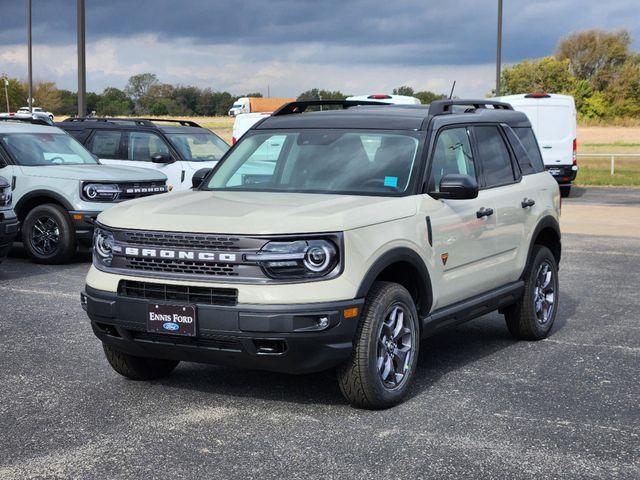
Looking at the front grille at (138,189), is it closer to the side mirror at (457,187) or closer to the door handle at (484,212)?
the door handle at (484,212)

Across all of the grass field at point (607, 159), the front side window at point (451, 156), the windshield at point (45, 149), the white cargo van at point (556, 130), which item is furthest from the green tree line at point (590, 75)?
the front side window at point (451, 156)

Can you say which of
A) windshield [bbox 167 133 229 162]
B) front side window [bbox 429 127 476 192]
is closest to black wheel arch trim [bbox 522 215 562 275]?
front side window [bbox 429 127 476 192]

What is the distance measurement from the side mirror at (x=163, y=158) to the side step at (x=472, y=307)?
8.52 m

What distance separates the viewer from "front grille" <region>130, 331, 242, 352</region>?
5.52 meters

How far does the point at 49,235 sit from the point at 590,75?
279 ft

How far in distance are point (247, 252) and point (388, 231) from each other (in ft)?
3.01

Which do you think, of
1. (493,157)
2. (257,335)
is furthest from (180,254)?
(493,157)

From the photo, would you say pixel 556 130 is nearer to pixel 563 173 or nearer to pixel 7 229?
pixel 563 173

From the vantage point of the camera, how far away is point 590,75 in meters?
91.5

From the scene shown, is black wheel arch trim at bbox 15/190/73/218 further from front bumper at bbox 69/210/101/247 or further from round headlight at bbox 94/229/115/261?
round headlight at bbox 94/229/115/261

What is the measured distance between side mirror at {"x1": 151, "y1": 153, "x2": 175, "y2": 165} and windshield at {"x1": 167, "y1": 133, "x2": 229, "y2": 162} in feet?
0.76

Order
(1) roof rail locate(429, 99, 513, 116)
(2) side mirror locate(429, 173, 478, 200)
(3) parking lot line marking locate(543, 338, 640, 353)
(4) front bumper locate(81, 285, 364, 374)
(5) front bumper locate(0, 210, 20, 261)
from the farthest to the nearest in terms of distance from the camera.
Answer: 1. (5) front bumper locate(0, 210, 20, 261)
2. (3) parking lot line marking locate(543, 338, 640, 353)
3. (1) roof rail locate(429, 99, 513, 116)
4. (2) side mirror locate(429, 173, 478, 200)
5. (4) front bumper locate(81, 285, 364, 374)

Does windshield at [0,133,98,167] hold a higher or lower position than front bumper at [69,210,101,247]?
higher

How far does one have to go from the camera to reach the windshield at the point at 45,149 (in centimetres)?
1322
